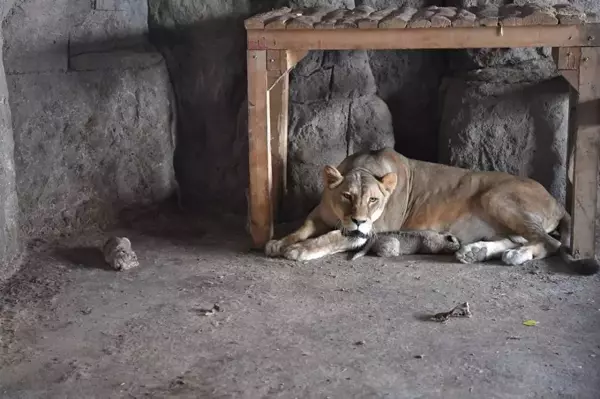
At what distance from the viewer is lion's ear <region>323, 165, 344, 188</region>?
6019mm

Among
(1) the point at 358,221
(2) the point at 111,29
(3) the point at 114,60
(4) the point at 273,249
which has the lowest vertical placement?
(4) the point at 273,249

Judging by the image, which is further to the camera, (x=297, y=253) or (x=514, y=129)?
(x=514, y=129)

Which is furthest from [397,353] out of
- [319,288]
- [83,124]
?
[83,124]

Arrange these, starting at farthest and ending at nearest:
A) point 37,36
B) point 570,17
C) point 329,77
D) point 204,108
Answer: point 204,108, point 329,77, point 37,36, point 570,17

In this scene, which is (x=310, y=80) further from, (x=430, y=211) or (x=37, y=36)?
(x=37, y=36)

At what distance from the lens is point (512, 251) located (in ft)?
19.2

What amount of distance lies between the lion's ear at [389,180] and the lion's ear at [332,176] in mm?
306

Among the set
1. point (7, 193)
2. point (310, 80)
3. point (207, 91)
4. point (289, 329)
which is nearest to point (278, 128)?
point (310, 80)

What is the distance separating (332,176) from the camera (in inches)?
239

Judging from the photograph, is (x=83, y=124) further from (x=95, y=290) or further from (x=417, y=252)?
(x=417, y=252)

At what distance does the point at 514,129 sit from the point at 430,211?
102 cm

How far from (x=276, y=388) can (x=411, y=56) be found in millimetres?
4189

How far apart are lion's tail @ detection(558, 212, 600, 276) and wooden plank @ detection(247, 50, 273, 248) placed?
214 cm

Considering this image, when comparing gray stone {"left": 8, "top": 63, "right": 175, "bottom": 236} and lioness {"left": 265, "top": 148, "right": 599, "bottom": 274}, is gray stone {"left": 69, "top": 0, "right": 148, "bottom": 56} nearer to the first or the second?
gray stone {"left": 8, "top": 63, "right": 175, "bottom": 236}
